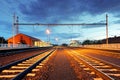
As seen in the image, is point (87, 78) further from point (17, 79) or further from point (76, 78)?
point (17, 79)

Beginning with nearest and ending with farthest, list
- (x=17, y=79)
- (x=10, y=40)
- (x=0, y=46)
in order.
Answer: (x=17, y=79)
(x=0, y=46)
(x=10, y=40)

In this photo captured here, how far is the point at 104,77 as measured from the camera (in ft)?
27.6

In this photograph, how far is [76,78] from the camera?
344 inches

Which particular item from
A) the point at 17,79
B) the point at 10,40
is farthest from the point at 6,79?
the point at 10,40

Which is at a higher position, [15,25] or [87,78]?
[15,25]

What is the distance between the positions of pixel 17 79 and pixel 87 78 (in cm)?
279

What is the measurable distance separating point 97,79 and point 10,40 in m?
91.7

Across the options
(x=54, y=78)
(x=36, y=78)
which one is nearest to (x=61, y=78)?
(x=54, y=78)

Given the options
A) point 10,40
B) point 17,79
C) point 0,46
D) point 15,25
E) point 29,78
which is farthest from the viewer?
point 10,40

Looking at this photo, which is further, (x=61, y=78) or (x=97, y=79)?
(x=61, y=78)

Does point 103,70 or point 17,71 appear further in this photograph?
point 103,70

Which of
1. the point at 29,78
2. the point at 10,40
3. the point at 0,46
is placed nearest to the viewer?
the point at 29,78

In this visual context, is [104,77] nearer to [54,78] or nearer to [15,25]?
[54,78]

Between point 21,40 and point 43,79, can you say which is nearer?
point 43,79
